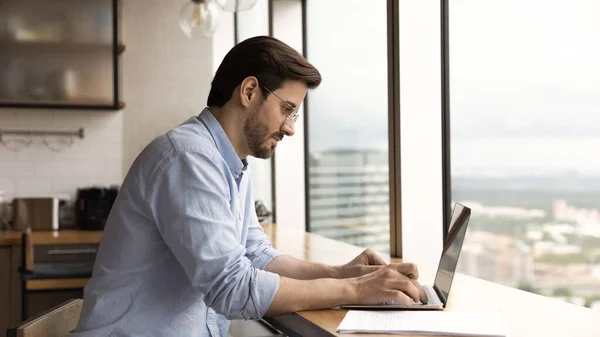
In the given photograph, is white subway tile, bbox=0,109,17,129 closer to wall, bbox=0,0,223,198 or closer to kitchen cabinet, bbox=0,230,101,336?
wall, bbox=0,0,223,198

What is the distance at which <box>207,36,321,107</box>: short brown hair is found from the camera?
1.84m

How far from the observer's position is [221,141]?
1851 millimetres

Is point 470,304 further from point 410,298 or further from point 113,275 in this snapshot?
point 113,275

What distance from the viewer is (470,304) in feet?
6.36

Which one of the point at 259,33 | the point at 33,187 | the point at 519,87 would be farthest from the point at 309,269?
the point at 33,187

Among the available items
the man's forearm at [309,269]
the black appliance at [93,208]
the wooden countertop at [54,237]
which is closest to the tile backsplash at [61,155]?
the black appliance at [93,208]

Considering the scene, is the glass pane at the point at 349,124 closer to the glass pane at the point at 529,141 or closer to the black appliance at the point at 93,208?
the glass pane at the point at 529,141

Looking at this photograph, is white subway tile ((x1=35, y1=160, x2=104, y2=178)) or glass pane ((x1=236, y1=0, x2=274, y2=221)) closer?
white subway tile ((x1=35, y1=160, x2=104, y2=178))

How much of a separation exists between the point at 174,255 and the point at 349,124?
95.1 inches

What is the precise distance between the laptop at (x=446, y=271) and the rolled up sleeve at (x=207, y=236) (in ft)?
0.97

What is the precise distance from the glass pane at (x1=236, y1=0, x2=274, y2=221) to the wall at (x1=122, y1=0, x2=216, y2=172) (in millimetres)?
291

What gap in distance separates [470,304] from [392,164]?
3.81ft

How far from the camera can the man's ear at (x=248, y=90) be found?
1832 mm

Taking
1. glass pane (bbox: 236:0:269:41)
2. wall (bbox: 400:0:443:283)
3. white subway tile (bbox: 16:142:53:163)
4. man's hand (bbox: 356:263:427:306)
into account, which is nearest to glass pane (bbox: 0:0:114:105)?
white subway tile (bbox: 16:142:53:163)
